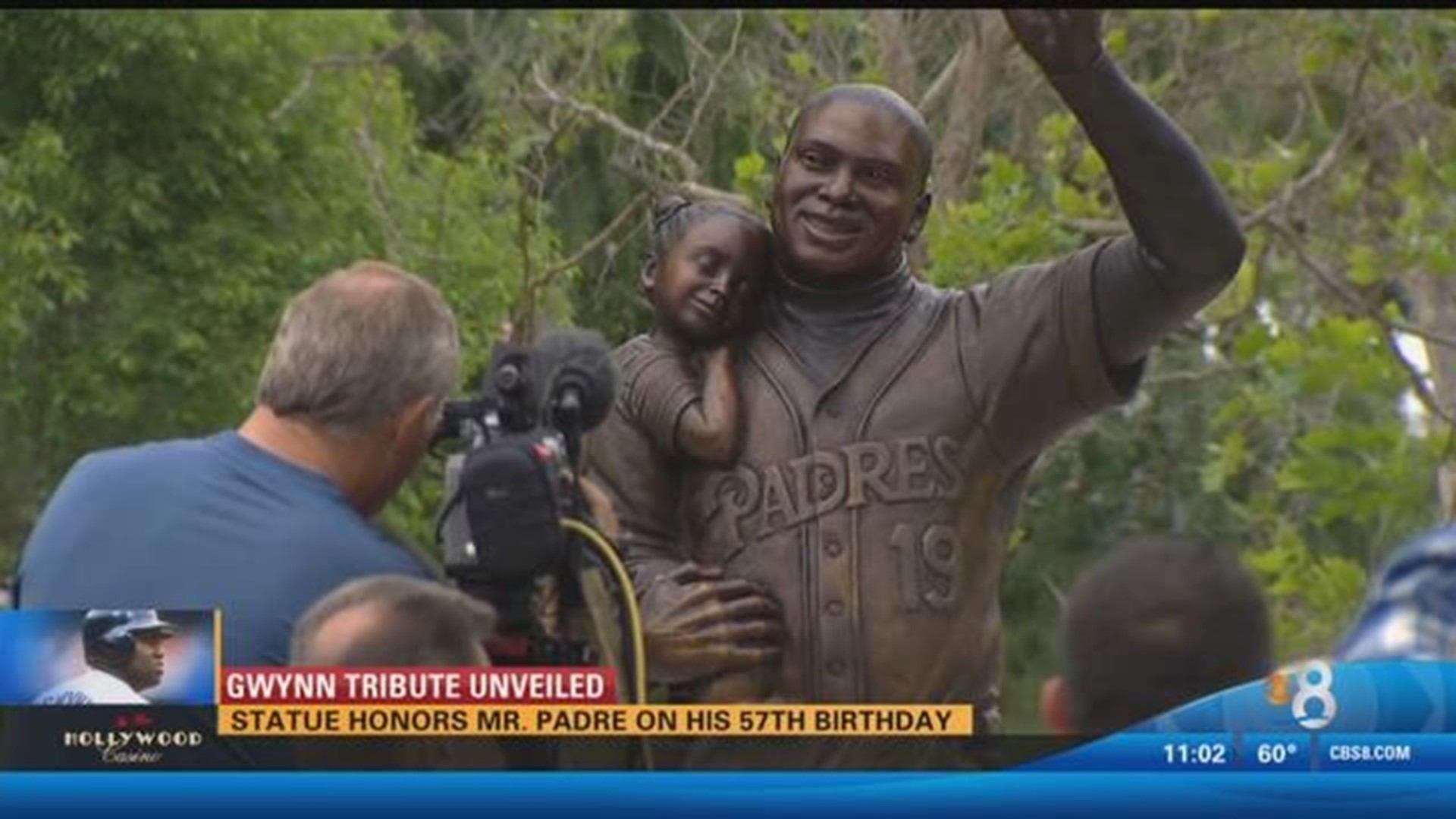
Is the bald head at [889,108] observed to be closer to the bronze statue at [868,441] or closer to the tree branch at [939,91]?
the bronze statue at [868,441]

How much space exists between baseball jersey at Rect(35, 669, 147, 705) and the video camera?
354 millimetres

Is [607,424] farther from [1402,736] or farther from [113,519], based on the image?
[1402,736]

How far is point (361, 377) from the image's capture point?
10.7ft

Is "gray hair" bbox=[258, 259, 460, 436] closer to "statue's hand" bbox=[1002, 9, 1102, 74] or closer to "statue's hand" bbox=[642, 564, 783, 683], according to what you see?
"statue's hand" bbox=[642, 564, 783, 683]

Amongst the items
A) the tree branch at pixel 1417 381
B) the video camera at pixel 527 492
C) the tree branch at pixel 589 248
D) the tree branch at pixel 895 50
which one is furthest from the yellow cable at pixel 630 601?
the tree branch at pixel 895 50

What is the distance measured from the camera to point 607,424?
12.1ft

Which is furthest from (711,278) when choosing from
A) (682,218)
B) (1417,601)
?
(1417,601)

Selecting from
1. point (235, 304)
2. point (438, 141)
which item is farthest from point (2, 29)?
point (438, 141)

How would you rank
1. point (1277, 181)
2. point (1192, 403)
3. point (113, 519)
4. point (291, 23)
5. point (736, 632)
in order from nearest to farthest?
1. point (113, 519)
2. point (736, 632)
3. point (1277, 181)
4. point (291, 23)
5. point (1192, 403)

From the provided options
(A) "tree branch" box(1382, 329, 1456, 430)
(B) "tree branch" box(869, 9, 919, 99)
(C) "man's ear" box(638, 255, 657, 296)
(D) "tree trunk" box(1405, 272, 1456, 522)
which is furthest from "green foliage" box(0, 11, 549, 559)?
(C) "man's ear" box(638, 255, 657, 296)

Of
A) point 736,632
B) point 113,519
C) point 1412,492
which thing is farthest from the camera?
point 1412,492

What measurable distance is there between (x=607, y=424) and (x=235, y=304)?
16.5 feet

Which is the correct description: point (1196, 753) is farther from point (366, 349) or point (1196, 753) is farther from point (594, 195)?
point (594, 195)

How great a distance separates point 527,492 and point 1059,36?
2.34ft
